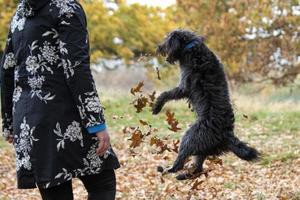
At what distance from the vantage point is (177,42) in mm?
4328

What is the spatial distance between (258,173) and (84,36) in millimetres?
4717

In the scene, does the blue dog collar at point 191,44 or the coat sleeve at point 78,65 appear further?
the blue dog collar at point 191,44

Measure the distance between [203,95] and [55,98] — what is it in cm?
128

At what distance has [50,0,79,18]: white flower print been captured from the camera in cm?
333

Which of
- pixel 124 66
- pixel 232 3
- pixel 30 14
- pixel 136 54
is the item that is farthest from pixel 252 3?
pixel 30 14

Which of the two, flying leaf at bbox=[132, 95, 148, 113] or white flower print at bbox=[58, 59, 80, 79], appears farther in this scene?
flying leaf at bbox=[132, 95, 148, 113]

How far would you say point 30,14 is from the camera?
3422 mm

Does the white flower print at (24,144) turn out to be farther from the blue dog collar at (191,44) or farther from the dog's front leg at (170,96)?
the blue dog collar at (191,44)

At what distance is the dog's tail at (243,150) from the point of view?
425 cm

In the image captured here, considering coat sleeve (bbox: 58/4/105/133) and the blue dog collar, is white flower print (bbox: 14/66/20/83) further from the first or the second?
the blue dog collar

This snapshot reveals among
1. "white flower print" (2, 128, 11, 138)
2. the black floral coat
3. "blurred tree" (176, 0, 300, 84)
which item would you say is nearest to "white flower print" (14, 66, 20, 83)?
the black floral coat

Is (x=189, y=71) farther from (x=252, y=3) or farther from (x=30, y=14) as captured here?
(x=252, y=3)

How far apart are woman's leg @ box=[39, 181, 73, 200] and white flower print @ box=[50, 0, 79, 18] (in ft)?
3.28

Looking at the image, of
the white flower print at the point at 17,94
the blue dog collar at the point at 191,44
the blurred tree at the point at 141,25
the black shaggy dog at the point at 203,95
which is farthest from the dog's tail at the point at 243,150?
the blurred tree at the point at 141,25
